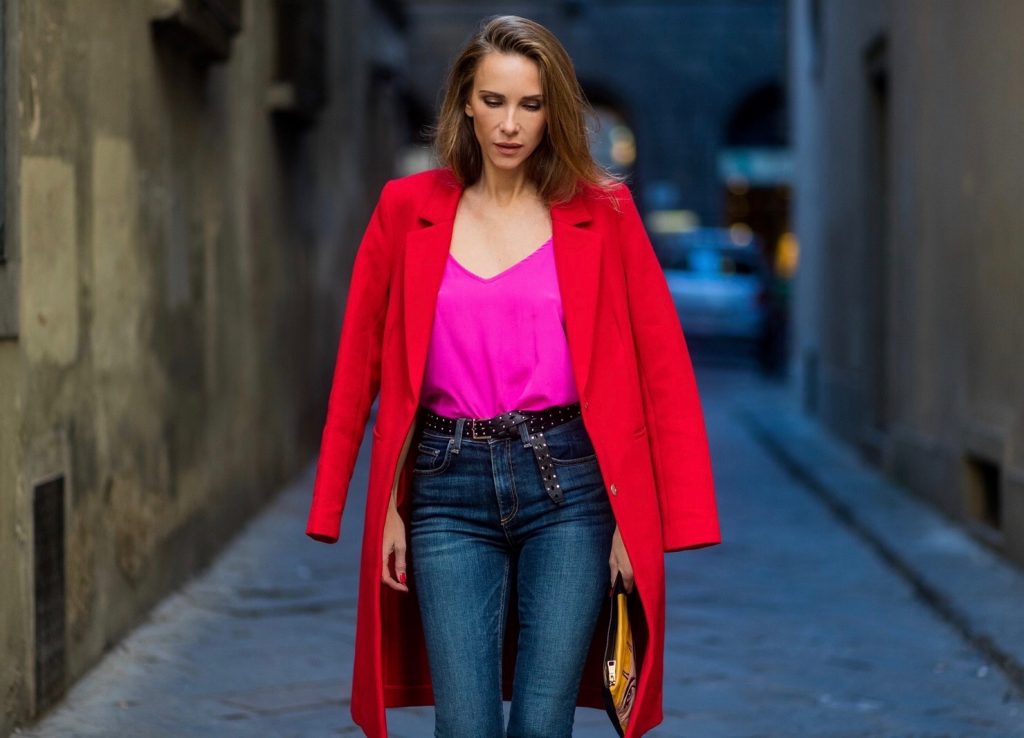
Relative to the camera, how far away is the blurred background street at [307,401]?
18.9 ft

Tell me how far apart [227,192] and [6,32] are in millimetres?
4153

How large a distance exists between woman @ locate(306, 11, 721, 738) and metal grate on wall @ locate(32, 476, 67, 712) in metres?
2.18

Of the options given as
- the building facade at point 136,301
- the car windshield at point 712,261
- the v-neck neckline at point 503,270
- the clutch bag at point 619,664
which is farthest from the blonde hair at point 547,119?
the car windshield at point 712,261

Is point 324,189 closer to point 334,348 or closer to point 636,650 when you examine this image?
point 334,348

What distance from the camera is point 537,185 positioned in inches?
146

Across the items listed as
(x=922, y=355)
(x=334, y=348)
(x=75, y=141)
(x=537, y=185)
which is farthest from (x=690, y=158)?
(x=537, y=185)

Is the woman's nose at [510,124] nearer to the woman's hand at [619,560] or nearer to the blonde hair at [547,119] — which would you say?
the blonde hair at [547,119]

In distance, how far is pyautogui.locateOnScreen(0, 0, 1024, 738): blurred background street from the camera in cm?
575

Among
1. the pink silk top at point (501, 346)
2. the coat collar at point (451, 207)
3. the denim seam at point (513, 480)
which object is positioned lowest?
the denim seam at point (513, 480)

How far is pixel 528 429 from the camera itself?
3516 millimetres

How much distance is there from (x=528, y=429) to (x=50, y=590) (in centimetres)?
273

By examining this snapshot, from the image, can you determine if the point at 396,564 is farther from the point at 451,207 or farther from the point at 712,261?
the point at 712,261

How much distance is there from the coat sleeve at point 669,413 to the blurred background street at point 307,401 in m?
0.42

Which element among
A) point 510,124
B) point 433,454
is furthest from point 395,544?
point 510,124
